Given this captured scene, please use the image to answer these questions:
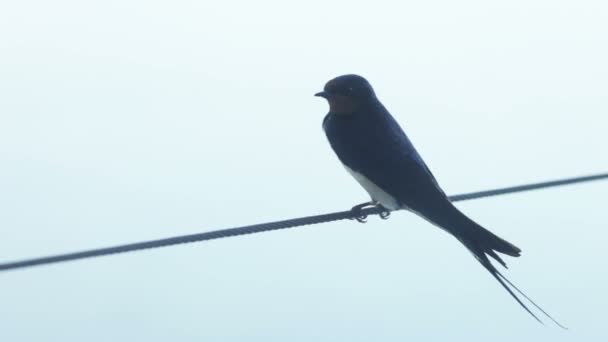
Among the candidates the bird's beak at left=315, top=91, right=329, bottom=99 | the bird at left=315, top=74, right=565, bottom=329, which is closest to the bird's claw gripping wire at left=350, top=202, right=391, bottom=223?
the bird at left=315, top=74, right=565, bottom=329

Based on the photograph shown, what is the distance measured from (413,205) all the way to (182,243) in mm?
1749

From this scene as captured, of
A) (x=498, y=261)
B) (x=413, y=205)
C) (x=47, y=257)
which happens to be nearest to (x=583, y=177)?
(x=498, y=261)

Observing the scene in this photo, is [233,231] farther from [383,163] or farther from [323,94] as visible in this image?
[323,94]

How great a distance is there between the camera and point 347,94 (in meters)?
4.82

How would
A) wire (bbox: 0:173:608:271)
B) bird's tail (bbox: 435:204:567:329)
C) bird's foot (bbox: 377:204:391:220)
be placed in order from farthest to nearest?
bird's foot (bbox: 377:204:391:220)
bird's tail (bbox: 435:204:567:329)
wire (bbox: 0:173:608:271)

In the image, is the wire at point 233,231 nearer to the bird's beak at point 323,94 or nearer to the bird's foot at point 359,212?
the bird's foot at point 359,212

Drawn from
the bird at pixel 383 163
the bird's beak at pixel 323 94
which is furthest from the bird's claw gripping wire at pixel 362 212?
the bird's beak at pixel 323 94

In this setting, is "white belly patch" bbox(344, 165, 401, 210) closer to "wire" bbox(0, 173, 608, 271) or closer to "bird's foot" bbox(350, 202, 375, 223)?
Result: "bird's foot" bbox(350, 202, 375, 223)

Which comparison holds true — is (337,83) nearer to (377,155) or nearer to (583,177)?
(377,155)

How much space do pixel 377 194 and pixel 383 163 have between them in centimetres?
14

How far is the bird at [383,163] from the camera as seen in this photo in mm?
3715

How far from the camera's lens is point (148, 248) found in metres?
2.46

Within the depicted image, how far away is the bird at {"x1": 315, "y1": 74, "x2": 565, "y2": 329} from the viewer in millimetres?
3715

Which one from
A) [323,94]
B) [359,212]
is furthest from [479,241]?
[323,94]
